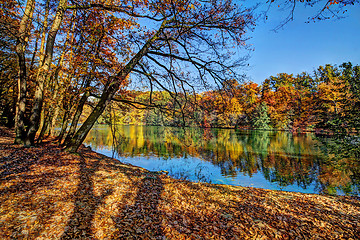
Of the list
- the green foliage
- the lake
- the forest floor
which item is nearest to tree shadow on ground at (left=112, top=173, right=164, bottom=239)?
the forest floor

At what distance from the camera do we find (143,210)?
11.9 ft

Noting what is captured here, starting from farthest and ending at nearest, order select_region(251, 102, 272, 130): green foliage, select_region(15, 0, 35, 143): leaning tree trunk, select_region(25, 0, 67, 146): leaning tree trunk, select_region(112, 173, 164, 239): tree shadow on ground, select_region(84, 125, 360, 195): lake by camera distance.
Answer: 1. select_region(251, 102, 272, 130): green foliage
2. select_region(84, 125, 360, 195): lake
3. select_region(15, 0, 35, 143): leaning tree trunk
4. select_region(25, 0, 67, 146): leaning tree trunk
5. select_region(112, 173, 164, 239): tree shadow on ground

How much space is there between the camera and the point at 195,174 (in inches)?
392

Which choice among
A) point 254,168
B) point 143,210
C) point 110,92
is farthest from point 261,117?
point 143,210

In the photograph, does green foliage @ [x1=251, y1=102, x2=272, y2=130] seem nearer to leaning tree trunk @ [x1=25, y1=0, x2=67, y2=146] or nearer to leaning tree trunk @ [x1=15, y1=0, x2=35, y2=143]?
leaning tree trunk @ [x1=25, y1=0, x2=67, y2=146]

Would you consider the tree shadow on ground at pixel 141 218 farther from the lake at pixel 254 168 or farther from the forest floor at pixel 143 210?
the lake at pixel 254 168

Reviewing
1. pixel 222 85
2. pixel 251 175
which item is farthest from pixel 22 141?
pixel 251 175

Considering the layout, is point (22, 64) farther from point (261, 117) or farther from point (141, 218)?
point (261, 117)

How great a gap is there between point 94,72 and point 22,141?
4033mm

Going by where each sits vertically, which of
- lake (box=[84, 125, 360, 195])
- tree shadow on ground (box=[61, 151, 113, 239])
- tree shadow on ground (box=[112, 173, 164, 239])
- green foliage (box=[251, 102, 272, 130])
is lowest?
lake (box=[84, 125, 360, 195])

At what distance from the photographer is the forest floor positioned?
2922 millimetres

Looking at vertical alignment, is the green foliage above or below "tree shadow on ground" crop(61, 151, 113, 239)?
above

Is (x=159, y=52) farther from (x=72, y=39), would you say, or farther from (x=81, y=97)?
(x=72, y=39)

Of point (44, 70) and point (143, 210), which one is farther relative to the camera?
point (44, 70)
